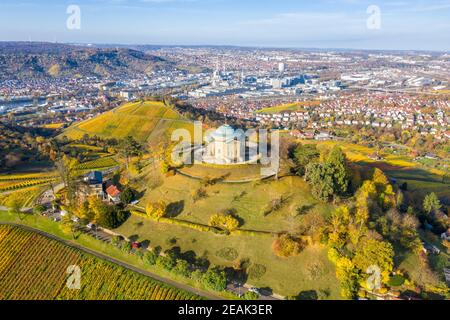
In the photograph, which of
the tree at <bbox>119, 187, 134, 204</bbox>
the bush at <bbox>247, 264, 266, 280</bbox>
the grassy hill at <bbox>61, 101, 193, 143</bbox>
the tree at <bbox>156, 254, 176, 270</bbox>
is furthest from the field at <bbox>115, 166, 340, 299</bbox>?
the grassy hill at <bbox>61, 101, 193, 143</bbox>

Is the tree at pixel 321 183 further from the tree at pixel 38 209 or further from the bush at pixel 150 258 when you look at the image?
the tree at pixel 38 209

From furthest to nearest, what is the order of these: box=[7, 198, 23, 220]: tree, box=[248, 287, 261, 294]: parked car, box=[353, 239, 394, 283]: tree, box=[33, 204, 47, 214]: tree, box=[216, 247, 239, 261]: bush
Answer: box=[33, 204, 47, 214]: tree < box=[7, 198, 23, 220]: tree < box=[216, 247, 239, 261]: bush < box=[248, 287, 261, 294]: parked car < box=[353, 239, 394, 283]: tree

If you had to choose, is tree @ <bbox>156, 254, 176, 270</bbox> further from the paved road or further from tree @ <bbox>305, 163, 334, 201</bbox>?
tree @ <bbox>305, 163, 334, 201</bbox>

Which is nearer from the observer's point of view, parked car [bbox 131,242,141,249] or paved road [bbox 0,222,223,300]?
paved road [bbox 0,222,223,300]

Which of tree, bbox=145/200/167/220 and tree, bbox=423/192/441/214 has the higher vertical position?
tree, bbox=145/200/167/220

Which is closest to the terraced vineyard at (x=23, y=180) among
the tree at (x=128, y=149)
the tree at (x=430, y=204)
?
the tree at (x=128, y=149)

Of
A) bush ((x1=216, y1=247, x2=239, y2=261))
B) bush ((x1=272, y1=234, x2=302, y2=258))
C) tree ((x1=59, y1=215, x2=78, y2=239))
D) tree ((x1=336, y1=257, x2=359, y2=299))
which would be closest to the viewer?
tree ((x1=336, y1=257, x2=359, y2=299))

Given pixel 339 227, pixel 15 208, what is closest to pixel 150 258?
pixel 339 227
